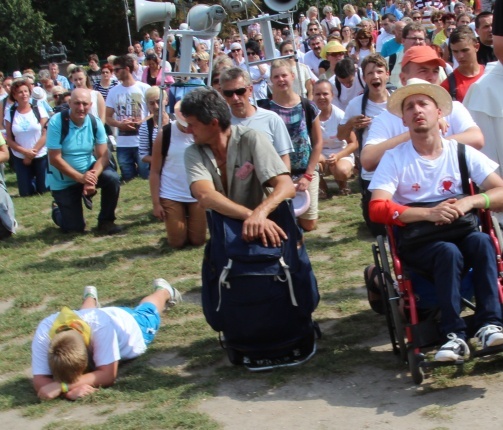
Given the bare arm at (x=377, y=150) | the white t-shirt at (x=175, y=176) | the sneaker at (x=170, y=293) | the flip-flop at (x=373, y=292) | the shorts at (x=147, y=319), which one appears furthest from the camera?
the white t-shirt at (x=175, y=176)

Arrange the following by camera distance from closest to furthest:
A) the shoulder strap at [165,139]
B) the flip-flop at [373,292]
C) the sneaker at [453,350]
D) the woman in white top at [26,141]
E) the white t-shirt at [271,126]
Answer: the sneaker at [453,350] < the flip-flop at [373,292] < the white t-shirt at [271,126] < the shoulder strap at [165,139] < the woman in white top at [26,141]

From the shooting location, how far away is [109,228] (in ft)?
31.5

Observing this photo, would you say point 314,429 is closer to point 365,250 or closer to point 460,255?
point 460,255

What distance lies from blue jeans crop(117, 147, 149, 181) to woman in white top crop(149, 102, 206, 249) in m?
4.22

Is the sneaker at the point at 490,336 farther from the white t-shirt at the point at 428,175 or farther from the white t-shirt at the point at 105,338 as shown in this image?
the white t-shirt at the point at 105,338

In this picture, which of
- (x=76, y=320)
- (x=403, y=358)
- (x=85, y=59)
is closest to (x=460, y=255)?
(x=403, y=358)

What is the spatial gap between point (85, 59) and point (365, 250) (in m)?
42.6

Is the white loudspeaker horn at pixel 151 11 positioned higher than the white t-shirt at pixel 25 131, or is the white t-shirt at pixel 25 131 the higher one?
the white loudspeaker horn at pixel 151 11

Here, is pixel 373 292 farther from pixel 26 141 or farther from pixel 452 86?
pixel 26 141

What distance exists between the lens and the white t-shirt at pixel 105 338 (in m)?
5.12

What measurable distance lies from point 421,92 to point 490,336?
4.45ft

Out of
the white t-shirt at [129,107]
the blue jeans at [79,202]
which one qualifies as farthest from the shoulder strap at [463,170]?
the white t-shirt at [129,107]

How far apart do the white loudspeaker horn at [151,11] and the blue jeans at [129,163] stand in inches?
146

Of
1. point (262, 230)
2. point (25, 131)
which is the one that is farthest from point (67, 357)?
point (25, 131)
